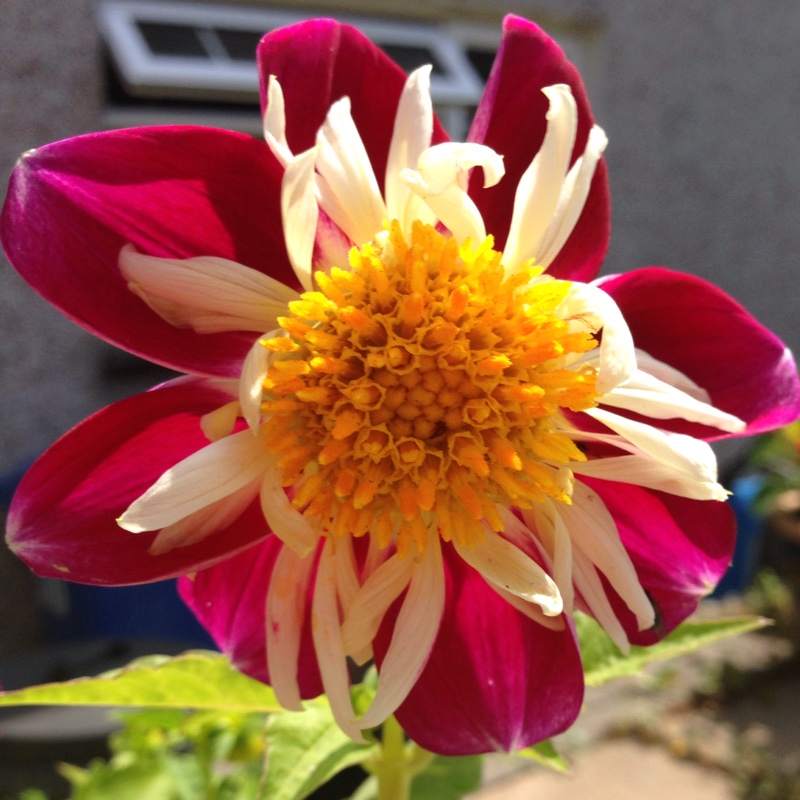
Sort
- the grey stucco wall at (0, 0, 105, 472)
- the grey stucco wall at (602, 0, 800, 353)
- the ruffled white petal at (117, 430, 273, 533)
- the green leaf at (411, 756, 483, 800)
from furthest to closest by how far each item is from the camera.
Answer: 1. the grey stucco wall at (602, 0, 800, 353)
2. the grey stucco wall at (0, 0, 105, 472)
3. the green leaf at (411, 756, 483, 800)
4. the ruffled white petal at (117, 430, 273, 533)

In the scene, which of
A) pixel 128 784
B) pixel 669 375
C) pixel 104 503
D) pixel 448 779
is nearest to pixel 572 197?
pixel 669 375

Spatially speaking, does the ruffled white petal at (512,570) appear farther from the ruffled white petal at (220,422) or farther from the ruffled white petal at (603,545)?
the ruffled white petal at (220,422)

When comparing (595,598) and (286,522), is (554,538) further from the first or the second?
(286,522)

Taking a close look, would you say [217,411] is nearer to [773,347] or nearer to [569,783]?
[773,347]

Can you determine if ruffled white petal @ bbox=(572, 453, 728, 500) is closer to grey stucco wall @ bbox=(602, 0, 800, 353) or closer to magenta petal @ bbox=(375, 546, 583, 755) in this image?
magenta petal @ bbox=(375, 546, 583, 755)

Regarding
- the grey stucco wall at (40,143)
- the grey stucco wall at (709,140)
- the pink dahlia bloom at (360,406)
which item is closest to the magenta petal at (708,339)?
the pink dahlia bloom at (360,406)

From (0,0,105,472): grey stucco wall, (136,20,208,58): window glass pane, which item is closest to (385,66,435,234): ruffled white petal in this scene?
(0,0,105,472): grey stucco wall

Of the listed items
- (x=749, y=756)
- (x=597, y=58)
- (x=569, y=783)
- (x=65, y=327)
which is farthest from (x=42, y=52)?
(x=749, y=756)
